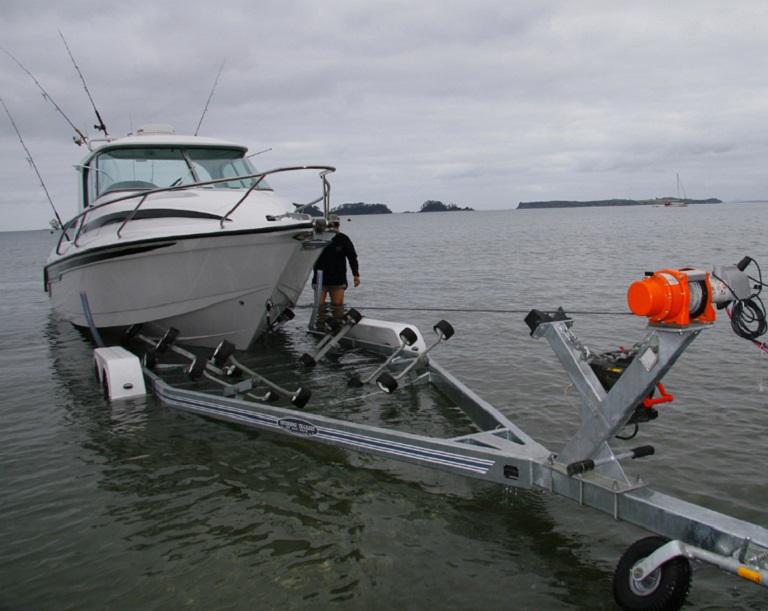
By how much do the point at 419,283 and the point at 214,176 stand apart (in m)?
11.9

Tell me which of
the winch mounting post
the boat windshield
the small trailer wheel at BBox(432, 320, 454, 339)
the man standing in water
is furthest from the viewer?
the man standing in water

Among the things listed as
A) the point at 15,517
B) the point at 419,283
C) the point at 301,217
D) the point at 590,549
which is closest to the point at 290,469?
the point at 15,517

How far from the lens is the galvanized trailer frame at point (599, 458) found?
9.56ft

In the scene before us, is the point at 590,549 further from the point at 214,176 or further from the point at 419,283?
the point at 419,283

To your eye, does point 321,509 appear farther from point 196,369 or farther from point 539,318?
point 196,369

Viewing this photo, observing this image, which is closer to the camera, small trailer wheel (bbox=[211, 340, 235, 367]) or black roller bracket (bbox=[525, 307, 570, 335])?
black roller bracket (bbox=[525, 307, 570, 335])

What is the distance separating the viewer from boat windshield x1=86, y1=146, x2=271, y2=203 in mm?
9414

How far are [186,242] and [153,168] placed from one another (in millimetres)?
2277

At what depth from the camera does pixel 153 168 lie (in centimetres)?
948

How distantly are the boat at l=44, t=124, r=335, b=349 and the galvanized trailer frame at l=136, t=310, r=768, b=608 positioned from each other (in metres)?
3.21

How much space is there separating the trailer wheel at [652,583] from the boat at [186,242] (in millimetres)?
5008

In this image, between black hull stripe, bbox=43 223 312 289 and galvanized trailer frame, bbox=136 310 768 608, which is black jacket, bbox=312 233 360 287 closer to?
black hull stripe, bbox=43 223 312 289

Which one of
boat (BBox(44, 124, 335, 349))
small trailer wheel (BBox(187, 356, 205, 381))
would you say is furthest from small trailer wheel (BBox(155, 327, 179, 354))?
small trailer wheel (BBox(187, 356, 205, 381))

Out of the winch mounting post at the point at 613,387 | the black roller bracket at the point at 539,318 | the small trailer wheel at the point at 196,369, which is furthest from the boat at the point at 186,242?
the winch mounting post at the point at 613,387
